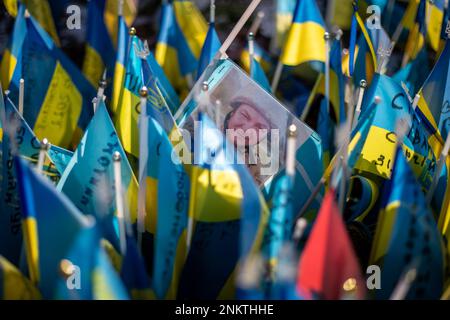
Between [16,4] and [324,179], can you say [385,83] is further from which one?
[16,4]

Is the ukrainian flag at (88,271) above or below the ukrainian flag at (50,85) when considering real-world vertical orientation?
below

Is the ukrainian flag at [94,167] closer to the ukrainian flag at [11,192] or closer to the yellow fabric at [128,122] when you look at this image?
the ukrainian flag at [11,192]

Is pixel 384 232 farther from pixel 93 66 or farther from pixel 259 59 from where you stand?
pixel 93 66

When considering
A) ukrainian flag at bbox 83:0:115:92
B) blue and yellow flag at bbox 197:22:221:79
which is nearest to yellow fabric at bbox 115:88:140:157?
blue and yellow flag at bbox 197:22:221:79

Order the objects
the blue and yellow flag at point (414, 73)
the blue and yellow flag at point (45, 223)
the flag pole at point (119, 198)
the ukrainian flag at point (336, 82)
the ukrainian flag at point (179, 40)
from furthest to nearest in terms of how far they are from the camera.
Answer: the ukrainian flag at point (179, 40) < the blue and yellow flag at point (414, 73) < the ukrainian flag at point (336, 82) < the flag pole at point (119, 198) < the blue and yellow flag at point (45, 223)

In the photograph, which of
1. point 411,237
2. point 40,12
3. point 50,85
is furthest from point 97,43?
point 411,237

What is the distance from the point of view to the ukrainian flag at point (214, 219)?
6.17 feet

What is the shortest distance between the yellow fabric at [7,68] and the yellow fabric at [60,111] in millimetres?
242

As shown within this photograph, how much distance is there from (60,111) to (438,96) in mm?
1171

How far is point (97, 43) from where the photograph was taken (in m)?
3.00

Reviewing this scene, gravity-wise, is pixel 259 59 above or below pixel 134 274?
above

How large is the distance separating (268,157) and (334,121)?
470mm

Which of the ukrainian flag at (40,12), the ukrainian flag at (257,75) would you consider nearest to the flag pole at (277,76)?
the ukrainian flag at (257,75)

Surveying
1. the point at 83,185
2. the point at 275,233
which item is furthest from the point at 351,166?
the point at 83,185
